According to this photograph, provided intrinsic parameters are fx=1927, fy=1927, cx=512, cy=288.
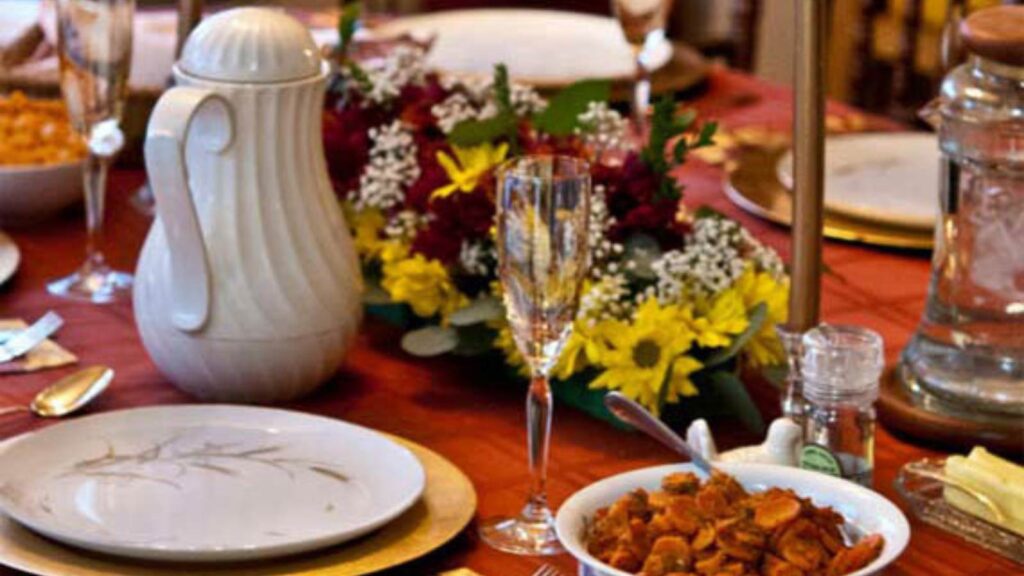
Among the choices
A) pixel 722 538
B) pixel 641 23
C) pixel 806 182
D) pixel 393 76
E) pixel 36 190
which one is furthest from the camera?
pixel 641 23

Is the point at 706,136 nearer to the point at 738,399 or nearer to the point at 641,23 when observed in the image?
the point at 738,399

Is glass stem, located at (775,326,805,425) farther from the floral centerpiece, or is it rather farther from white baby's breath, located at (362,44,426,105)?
white baby's breath, located at (362,44,426,105)

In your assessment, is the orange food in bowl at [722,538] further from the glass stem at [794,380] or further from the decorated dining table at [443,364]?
the glass stem at [794,380]

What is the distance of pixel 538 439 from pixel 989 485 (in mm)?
278

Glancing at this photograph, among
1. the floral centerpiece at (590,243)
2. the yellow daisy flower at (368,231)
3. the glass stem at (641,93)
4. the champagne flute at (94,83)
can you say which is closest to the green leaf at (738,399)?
the floral centerpiece at (590,243)

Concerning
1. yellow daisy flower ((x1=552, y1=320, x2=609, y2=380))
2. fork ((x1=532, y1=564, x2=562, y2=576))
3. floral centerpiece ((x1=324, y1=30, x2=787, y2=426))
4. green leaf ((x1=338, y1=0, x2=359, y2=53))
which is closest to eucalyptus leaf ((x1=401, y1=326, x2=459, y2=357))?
floral centerpiece ((x1=324, y1=30, x2=787, y2=426))

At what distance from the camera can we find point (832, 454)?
46.7 inches

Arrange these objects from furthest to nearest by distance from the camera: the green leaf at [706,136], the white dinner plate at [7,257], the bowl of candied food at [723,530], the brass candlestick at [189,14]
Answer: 1. the brass candlestick at [189,14]
2. the white dinner plate at [7,257]
3. the green leaf at [706,136]
4. the bowl of candied food at [723,530]

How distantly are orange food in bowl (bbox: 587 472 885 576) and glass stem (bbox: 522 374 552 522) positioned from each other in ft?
0.31

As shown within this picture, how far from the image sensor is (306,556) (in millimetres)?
A: 1089

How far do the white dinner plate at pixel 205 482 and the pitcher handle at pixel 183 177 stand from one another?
0.09 metres

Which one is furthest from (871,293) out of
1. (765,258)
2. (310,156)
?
(310,156)

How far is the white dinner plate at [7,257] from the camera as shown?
5.23 feet

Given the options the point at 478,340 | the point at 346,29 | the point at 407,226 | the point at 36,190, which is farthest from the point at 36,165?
the point at 478,340
